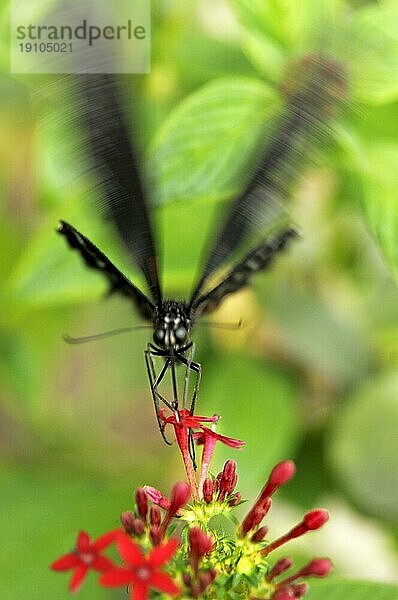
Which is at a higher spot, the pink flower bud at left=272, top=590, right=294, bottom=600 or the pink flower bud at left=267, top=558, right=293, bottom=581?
the pink flower bud at left=267, top=558, right=293, bottom=581

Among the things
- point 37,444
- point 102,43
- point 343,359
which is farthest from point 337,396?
point 102,43

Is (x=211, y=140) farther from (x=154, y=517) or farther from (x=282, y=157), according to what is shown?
(x=154, y=517)

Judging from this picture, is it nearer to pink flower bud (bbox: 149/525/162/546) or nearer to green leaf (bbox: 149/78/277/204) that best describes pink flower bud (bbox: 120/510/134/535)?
pink flower bud (bbox: 149/525/162/546)

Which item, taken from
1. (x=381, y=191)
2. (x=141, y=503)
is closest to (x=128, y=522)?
(x=141, y=503)

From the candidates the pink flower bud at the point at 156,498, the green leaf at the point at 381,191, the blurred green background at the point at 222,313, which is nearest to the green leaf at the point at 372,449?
the blurred green background at the point at 222,313

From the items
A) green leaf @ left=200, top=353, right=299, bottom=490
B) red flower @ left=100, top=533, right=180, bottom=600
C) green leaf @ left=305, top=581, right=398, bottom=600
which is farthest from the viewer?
green leaf @ left=200, top=353, right=299, bottom=490

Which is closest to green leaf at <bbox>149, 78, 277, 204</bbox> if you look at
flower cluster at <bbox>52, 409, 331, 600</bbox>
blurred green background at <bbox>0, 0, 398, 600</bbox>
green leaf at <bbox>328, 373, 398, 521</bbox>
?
blurred green background at <bbox>0, 0, 398, 600</bbox>

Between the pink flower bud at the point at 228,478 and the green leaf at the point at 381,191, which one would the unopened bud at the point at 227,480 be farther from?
the green leaf at the point at 381,191
